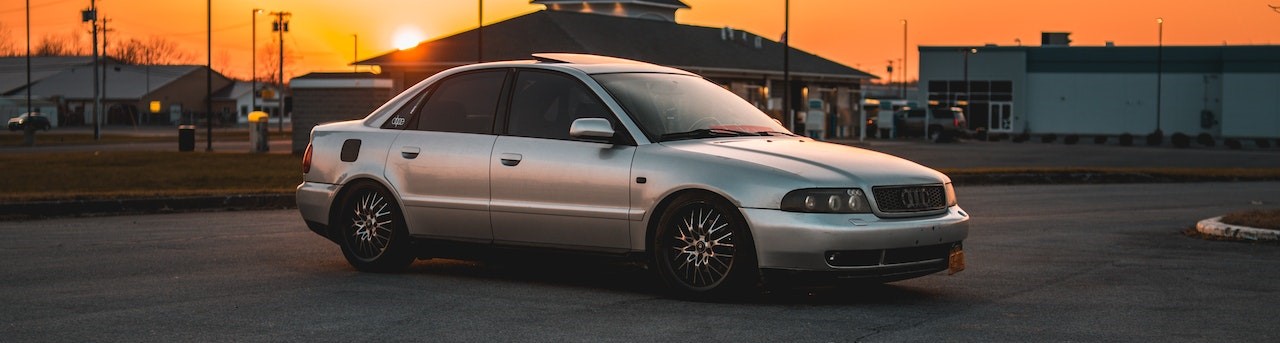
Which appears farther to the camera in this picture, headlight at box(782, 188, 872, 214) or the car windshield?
the car windshield

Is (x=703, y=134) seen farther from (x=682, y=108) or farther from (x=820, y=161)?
(x=820, y=161)

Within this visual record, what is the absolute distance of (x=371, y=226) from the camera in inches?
410

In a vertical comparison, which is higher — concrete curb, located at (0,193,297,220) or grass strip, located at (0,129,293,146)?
concrete curb, located at (0,193,297,220)

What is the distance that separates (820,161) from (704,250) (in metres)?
0.83

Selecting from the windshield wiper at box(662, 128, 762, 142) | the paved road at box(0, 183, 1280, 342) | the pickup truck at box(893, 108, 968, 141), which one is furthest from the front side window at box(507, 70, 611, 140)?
the pickup truck at box(893, 108, 968, 141)

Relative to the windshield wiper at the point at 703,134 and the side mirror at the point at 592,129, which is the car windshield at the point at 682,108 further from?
the side mirror at the point at 592,129

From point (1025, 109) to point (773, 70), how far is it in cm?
3314

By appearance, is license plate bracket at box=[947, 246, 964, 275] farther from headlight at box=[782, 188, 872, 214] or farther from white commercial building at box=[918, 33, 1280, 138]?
white commercial building at box=[918, 33, 1280, 138]

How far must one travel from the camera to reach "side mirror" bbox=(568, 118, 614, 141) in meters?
9.02

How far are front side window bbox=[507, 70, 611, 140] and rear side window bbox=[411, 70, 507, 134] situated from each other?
7.0 inches

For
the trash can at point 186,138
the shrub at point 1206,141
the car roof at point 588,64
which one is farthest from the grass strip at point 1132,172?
the shrub at point 1206,141

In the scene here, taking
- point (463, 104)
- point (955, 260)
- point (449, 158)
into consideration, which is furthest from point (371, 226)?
point (955, 260)

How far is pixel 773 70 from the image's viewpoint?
61.5 m

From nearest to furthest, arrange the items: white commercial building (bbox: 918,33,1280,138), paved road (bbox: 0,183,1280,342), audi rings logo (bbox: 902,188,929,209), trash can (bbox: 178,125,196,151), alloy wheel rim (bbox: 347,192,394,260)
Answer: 1. paved road (bbox: 0,183,1280,342)
2. audi rings logo (bbox: 902,188,929,209)
3. alloy wheel rim (bbox: 347,192,394,260)
4. trash can (bbox: 178,125,196,151)
5. white commercial building (bbox: 918,33,1280,138)
